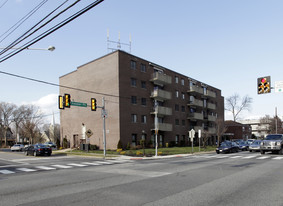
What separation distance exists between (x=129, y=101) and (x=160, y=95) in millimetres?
6859

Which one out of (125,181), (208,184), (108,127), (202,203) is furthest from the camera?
(108,127)

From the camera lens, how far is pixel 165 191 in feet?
28.7

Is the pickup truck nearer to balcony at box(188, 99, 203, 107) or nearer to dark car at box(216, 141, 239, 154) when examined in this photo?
dark car at box(216, 141, 239, 154)

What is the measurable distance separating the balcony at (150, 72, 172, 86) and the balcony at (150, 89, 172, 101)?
6.03ft

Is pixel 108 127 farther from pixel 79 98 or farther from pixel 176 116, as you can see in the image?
pixel 176 116

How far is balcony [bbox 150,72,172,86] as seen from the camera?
44.4 meters

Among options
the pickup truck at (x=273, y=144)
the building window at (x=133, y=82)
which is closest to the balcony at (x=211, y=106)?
the building window at (x=133, y=82)

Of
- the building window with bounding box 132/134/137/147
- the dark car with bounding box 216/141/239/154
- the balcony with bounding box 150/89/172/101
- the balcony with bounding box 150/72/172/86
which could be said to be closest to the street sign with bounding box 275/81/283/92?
the dark car with bounding box 216/141/239/154

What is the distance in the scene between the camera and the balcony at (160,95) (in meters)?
43.9

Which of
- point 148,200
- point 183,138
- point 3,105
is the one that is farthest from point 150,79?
point 3,105

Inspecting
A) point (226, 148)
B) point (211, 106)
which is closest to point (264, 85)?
point (226, 148)

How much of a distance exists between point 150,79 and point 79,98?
13.0m

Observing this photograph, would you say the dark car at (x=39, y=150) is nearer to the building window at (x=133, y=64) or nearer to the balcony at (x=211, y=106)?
the building window at (x=133, y=64)

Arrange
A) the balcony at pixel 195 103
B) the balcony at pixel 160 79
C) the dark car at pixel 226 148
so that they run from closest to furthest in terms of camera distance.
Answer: the dark car at pixel 226 148, the balcony at pixel 160 79, the balcony at pixel 195 103
